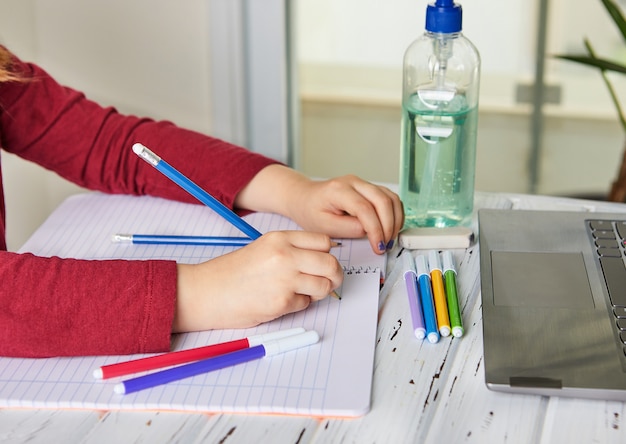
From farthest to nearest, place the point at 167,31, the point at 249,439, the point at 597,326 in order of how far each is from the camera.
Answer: the point at 167,31 → the point at 597,326 → the point at 249,439

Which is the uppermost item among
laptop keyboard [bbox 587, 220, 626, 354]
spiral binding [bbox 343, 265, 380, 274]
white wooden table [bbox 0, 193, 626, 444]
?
laptop keyboard [bbox 587, 220, 626, 354]

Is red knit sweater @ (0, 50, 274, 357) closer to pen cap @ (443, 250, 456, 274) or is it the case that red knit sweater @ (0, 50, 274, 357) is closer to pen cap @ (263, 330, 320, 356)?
pen cap @ (263, 330, 320, 356)

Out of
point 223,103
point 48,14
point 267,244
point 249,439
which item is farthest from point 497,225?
point 223,103

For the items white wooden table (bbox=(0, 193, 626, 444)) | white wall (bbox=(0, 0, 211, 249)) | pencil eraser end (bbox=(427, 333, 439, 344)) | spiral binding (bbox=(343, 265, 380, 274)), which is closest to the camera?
white wooden table (bbox=(0, 193, 626, 444))

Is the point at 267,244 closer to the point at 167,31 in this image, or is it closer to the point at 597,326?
the point at 597,326

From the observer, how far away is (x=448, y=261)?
81 centimetres

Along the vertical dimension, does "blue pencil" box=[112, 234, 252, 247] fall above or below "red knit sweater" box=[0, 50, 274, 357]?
below

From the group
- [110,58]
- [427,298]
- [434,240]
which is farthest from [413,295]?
[110,58]

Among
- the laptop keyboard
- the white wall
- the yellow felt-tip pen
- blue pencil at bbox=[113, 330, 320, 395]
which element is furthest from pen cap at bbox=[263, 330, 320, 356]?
the white wall

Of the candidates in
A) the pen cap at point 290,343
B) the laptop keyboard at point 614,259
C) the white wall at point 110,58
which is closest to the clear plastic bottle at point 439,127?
the laptop keyboard at point 614,259

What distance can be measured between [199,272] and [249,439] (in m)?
0.18

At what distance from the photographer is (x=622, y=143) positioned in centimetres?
181

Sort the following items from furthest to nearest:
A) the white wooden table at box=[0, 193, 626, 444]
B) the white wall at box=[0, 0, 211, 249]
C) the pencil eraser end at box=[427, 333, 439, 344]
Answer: the white wall at box=[0, 0, 211, 249] < the pencil eraser end at box=[427, 333, 439, 344] < the white wooden table at box=[0, 193, 626, 444]

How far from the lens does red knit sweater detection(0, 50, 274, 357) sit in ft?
2.28
